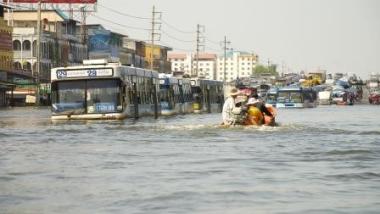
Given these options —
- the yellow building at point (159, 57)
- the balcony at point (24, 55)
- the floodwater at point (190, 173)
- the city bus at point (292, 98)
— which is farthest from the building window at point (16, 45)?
the floodwater at point (190, 173)

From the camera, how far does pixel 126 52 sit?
148625 millimetres

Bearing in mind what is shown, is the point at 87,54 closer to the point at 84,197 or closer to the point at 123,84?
the point at 123,84

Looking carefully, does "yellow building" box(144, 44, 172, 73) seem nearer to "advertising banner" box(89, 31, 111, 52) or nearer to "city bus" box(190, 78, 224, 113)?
"advertising banner" box(89, 31, 111, 52)

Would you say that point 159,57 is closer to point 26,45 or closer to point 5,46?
point 26,45

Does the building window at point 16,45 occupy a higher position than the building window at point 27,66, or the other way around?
the building window at point 16,45

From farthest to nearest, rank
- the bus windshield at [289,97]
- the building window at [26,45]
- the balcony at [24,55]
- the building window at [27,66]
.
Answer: the balcony at [24,55]
the building window at [26,45]
the building window at [27,66]
the bus windshield at [289,97]

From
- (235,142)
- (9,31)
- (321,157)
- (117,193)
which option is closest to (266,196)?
(117,193)

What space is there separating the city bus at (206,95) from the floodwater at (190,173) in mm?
34824

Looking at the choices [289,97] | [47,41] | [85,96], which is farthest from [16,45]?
[85,96]

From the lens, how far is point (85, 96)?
3512cm

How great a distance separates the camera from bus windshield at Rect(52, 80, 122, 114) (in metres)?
35.0

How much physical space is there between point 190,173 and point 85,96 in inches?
787

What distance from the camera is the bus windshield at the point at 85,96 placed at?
35.0 m

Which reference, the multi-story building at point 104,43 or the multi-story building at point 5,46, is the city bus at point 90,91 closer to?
the multi-story building at point 5,46
